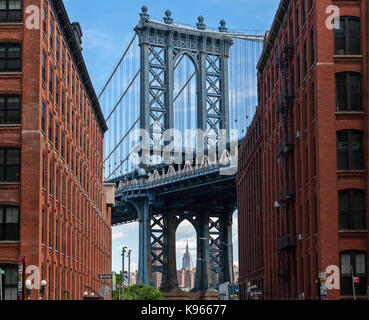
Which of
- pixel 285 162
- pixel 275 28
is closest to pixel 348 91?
pixel 285 162

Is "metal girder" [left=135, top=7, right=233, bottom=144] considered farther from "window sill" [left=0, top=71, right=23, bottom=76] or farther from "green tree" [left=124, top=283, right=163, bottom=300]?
"window sill" [left=0, top=71, right=23, bottom=76]

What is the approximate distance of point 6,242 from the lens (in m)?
45.1

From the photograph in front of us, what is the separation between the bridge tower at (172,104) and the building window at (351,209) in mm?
100585

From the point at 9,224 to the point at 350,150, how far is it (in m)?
21.0

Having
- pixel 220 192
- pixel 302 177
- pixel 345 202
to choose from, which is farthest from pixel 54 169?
pixel 220 192

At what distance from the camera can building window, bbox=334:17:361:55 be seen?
45562 mm

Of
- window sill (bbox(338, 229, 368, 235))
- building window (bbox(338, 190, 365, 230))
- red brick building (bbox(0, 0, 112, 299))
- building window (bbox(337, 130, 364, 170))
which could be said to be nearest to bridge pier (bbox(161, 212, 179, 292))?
red brick building (bbox(0, 0, 112, 299))

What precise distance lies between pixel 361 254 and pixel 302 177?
8893 millimetres

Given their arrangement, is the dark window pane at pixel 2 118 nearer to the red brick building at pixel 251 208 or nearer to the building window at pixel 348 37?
the building window at pixel 348 37

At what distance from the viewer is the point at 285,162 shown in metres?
56.7

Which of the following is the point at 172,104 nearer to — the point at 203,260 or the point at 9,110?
the point at 203,260

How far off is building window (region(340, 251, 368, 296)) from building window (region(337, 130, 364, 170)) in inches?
204

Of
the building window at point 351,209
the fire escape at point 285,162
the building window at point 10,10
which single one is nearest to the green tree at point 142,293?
the fire escape at point 285,162

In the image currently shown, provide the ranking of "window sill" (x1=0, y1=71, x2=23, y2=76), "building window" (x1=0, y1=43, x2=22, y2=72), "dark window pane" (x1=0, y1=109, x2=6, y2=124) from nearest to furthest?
"dark window pane" (x1=0, y1=109, x2=6, y2=124), "window sill" (x1=0, y1=71, x2=23, y2=76), "building window" (x1=0, y1=43, x2=22, y2=72)
